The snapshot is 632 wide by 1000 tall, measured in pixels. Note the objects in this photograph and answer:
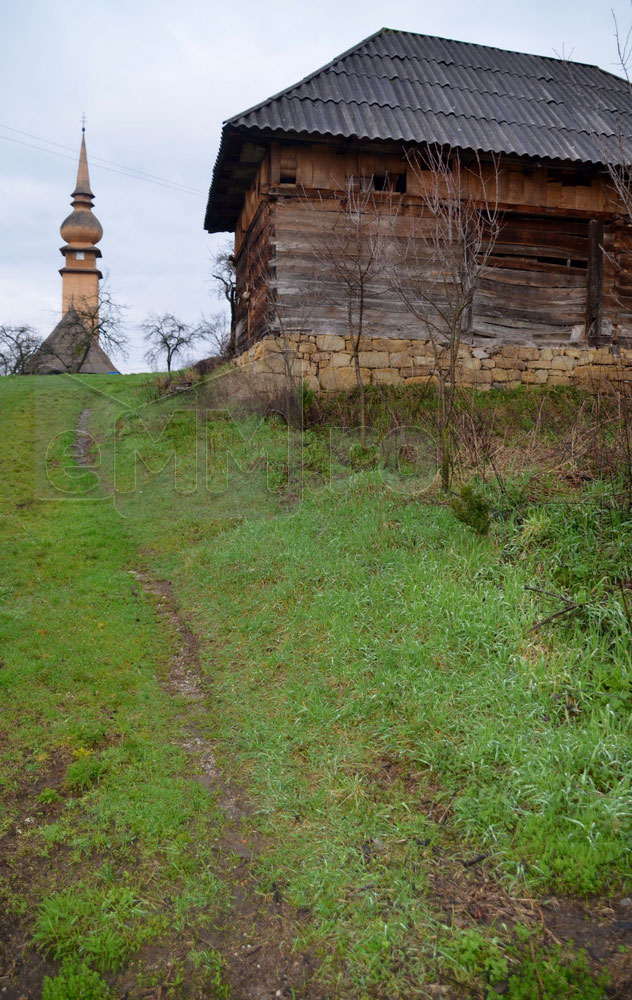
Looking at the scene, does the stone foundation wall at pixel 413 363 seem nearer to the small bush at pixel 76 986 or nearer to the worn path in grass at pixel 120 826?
the worn path in grass at pixel 120 826

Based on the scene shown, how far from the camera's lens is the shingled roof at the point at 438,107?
11086 millimetres

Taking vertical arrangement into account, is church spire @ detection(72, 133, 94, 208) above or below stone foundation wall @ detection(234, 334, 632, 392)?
above

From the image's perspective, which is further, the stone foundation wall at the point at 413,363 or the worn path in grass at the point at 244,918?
the stone foundation wall at the point at 413,363

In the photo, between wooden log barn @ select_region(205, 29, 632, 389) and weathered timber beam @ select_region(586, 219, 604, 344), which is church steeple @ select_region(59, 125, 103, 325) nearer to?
wooden log barn @ select_region(205, 29, 632, 389)

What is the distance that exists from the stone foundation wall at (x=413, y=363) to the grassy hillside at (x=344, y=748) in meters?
4.69

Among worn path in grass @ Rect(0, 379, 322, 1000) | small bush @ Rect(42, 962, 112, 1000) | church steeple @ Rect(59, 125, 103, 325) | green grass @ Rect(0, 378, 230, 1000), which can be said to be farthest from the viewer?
church steeple @ Rect(59, 125, 103, 325)

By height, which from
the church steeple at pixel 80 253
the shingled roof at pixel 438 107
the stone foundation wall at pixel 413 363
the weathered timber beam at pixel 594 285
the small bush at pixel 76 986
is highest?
the church steeple at pixel 80 253

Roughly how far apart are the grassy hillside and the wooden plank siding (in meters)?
5.45

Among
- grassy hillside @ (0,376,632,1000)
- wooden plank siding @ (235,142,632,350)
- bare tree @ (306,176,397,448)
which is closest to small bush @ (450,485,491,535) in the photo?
grassy hillside @ (0,376,632,1000)

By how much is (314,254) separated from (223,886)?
10.6m

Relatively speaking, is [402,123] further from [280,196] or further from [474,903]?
[474,903]

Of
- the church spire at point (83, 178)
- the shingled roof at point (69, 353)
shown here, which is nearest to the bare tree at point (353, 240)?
the shingled roof at point (69, 353)

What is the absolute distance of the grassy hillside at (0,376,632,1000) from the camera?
260 centimetres

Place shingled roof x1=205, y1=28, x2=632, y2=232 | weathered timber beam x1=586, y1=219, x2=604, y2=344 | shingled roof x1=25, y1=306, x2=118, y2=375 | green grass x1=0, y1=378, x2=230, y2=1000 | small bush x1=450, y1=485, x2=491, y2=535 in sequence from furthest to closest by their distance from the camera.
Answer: shingled roof x1=25, y1=306, x2=118, y2=375 < weathered timber beam x1=586, y1=219, x2=604, y2=344 < shingled roof x1=205, y1=28, x2=632, y2=232 < small bush x1=450, y1=485, x2=491, y2=535 < green grass x1=0, y1=378, x2=230, y2=1000
